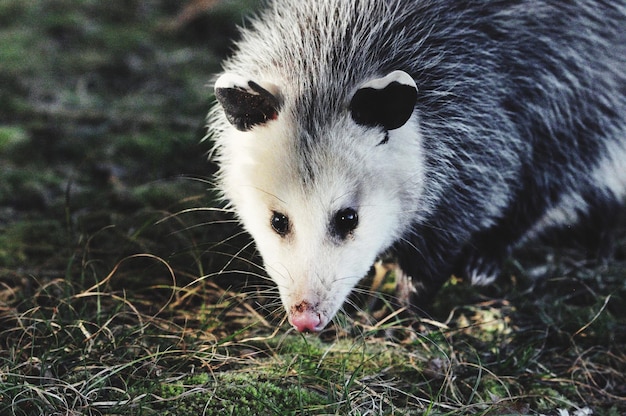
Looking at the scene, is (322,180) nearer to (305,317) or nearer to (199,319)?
(305,317)

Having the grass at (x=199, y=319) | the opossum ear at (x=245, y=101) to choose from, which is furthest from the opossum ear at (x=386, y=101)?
the grass at (x=199, y=319)

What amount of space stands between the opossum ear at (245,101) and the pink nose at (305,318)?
0.68 meters

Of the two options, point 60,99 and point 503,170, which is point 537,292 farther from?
point 60,99

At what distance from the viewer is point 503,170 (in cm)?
302

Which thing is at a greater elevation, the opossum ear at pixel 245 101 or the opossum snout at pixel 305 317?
the opossum ear at pixel 245 101

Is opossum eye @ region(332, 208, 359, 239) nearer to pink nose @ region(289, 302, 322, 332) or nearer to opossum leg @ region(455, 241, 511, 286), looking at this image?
pink nose @ region(289, 302, 322, 332)

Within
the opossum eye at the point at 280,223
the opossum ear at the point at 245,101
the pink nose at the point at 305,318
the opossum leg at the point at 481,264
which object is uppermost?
the opossum ear at the point at 245,101

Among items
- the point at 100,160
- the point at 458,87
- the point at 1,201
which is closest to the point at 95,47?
the point at 100,160

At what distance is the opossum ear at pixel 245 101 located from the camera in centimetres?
246

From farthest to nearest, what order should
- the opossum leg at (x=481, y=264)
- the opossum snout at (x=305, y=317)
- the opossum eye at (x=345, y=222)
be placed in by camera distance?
the opossum leg at (x=481, y=264) < the opossum eye at (x=345, y=222) < the opossum snout at (x=305, y=317)

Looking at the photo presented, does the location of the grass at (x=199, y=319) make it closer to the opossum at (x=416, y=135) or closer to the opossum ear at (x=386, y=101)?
the opossum at (x=416, y=135)

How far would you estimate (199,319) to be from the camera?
9.13 feet

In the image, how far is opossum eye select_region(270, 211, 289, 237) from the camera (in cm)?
247

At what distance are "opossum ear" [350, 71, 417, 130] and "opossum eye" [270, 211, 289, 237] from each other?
1.34 feet
